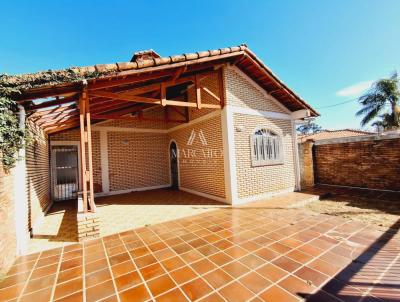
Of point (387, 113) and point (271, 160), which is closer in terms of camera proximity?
point (271, 160)

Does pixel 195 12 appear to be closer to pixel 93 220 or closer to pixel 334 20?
Answer: pixel 334 20

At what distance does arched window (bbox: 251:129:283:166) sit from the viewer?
6.81 meters

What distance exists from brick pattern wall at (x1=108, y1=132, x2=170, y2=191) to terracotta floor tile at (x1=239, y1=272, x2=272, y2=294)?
805 cm

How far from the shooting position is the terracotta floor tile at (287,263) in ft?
8.63

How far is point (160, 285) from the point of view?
7.80 feet

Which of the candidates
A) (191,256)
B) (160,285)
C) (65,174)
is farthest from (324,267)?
(65,174)

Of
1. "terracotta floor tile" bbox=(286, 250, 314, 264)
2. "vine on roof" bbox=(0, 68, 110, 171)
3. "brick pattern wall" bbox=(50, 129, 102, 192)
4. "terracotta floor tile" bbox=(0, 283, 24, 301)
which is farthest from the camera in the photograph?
"brick pattern wall" bbox=(50, 129, 102, 192)

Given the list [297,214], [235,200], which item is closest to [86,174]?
[235,200]

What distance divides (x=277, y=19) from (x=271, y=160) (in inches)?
221

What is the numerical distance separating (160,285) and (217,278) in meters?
0.75

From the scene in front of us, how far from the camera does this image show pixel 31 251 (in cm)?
356

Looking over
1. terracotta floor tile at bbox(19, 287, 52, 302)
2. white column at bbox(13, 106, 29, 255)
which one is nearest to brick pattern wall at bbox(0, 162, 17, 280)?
white column at bbox(13, 106, 29, 255)

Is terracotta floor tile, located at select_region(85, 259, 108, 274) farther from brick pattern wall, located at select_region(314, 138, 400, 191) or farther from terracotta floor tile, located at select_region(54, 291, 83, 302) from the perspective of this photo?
brick pattern wall, located at select_region(314, 138, 400, 191)

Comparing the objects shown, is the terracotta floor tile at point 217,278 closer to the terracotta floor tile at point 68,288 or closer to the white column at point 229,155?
the terracotta floor tile at point 68,288
